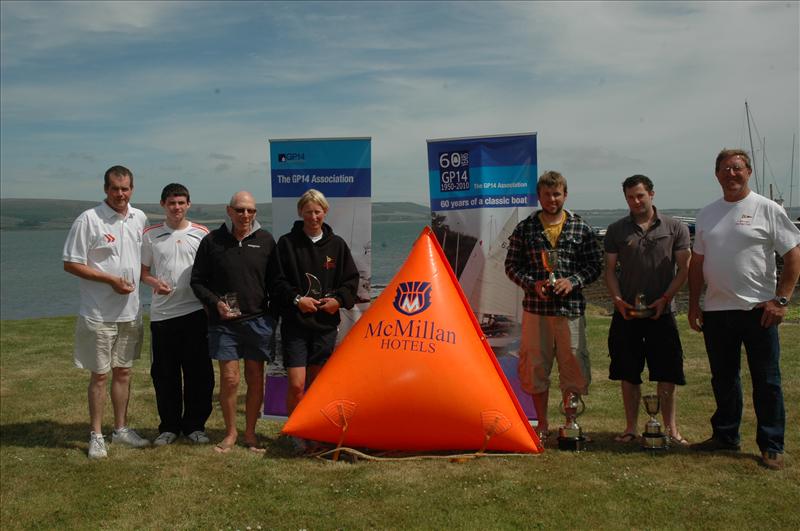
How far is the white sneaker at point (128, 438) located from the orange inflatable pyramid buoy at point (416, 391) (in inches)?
51.6

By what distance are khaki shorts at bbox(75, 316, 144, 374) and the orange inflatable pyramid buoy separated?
145 cm

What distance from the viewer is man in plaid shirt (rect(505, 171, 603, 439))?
15.9ft

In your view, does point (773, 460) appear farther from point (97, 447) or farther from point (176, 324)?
point (97, 447)

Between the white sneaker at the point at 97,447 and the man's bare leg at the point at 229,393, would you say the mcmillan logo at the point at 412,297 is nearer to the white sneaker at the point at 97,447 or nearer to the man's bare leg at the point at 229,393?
the man's bare leg at the point at 229,393

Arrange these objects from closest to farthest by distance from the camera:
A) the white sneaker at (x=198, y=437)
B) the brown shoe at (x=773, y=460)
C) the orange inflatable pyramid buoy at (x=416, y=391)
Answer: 1. the brown shoe at (x=773, y=460)
2. the orange inflatable pyramid buoy at (x=416, y=391)
3. the white sneaker at (x=198, y=437)

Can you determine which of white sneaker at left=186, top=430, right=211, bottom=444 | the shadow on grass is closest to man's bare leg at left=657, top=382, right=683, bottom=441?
the shadow on grass

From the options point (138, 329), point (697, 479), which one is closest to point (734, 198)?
point (697, 479)

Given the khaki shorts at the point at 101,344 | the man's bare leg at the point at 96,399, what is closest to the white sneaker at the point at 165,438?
the man's bare leg at the point at 96,399

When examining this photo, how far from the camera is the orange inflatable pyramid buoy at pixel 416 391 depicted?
4.66m

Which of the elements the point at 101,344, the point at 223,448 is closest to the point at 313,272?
the point at 223,448

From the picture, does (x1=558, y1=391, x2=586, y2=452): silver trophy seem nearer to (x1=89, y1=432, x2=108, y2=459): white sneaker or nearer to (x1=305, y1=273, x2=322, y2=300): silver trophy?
(x1=305, y1=273, x2=322, y2=300): silver trophy

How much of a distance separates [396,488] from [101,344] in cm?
245

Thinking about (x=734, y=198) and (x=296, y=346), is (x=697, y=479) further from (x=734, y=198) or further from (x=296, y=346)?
(x=296, y=346)

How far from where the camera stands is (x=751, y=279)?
4.45 metres
